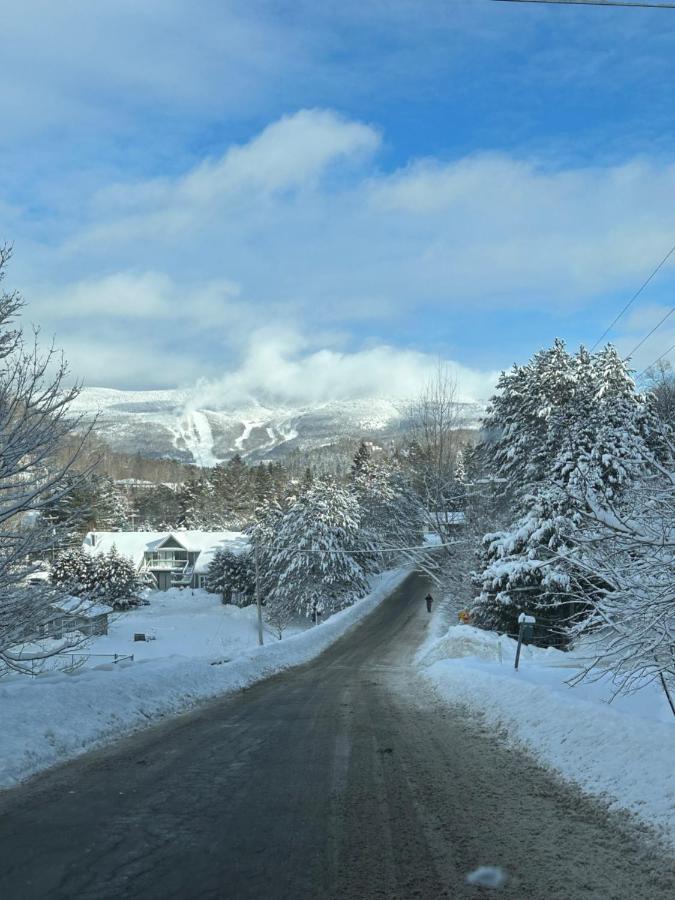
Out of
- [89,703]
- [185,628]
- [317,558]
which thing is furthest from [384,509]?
[89,703]

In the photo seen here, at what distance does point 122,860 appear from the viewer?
5027 millimetres

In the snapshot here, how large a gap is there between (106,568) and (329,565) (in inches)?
748

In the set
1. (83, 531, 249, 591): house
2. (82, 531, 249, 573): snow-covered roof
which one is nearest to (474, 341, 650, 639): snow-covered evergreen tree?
(82, 531, 249, 573): snow-covered roof

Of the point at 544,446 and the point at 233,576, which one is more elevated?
the point at 544,446

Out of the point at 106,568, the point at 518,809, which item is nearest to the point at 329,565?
the point at 106,568

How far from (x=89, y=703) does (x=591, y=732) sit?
655 centimetres

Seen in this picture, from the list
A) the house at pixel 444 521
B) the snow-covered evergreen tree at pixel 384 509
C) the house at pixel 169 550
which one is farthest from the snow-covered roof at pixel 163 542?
the house at pixel 444 521

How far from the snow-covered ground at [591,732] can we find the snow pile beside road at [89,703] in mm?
5141

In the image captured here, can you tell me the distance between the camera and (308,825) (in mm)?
5848

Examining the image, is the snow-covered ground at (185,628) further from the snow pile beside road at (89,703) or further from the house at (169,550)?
the snow pile beside road at (89,703)

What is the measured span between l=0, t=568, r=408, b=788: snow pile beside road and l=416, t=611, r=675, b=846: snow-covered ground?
5.14 m

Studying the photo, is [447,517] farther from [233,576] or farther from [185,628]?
[233,576]

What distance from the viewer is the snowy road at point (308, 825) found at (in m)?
4.67

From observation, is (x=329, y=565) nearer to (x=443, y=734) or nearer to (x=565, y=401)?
(x=565, y=401)
